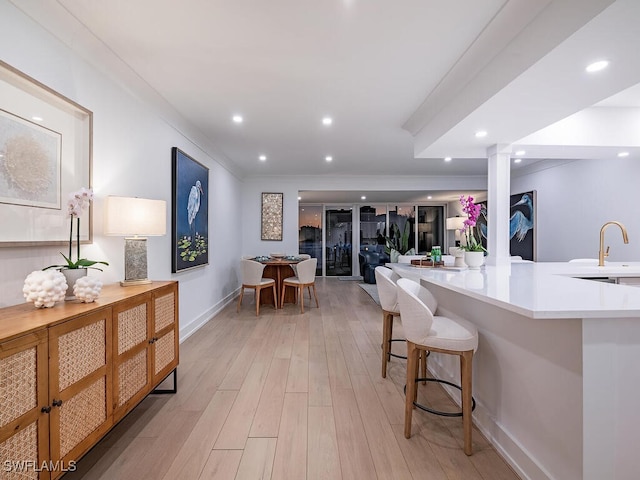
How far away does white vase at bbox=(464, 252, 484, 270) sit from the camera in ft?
9.18

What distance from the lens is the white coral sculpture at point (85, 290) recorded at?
157 cm

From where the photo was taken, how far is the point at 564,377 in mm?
1367

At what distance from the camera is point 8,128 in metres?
1.52

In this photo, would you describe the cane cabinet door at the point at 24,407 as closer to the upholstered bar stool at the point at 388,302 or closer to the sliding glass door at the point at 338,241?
the upholstered bar stool at the point at 388,302

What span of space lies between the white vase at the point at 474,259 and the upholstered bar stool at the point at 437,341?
104cm

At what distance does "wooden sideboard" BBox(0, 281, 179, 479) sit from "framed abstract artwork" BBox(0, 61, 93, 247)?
0.43 meters

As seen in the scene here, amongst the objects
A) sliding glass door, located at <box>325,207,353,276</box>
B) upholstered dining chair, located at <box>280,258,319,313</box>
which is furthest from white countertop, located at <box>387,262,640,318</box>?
sliding glass door, located at <box>325,207,353,276</box>

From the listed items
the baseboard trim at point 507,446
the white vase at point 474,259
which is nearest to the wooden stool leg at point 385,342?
the baseboard trim at point 507,446

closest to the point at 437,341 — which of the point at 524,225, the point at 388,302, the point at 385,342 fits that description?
the point at 388,302

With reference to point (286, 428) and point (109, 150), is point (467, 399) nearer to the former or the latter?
point (286, 428)

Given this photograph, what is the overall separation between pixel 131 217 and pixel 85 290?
27.9 inches

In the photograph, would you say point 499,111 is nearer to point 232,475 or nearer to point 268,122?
point 268,122

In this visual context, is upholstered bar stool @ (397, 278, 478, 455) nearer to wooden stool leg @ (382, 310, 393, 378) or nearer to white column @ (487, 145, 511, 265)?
wooden stool leg @ (382, 310, 393, 378)

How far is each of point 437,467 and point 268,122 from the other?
3.46 meters
